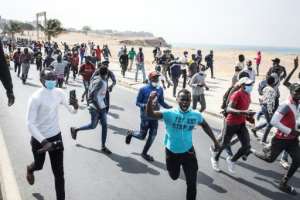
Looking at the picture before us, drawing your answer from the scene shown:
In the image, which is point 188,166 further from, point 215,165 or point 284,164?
point 284,164

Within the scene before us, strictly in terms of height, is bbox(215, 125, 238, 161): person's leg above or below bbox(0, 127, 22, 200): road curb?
above

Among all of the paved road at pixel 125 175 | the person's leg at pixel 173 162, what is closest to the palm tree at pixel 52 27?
the paved road at pixel 125 175

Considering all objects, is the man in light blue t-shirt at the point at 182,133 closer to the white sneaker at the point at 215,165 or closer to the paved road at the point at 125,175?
the paved road at the point at 125,175

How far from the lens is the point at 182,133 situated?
16.5 feet

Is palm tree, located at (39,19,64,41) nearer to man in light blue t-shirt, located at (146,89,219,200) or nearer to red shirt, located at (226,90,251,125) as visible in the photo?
red shirt, located at (226,90,251,125)

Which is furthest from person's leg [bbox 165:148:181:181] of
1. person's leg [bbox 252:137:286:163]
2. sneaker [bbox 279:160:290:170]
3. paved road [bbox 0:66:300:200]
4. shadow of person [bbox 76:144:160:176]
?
sneaker [bbox 279:160:290:170]

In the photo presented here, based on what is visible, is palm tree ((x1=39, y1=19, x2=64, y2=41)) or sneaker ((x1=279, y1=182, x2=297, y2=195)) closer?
sneaker ((x1=279, y1=182, x2=297, y2=195))

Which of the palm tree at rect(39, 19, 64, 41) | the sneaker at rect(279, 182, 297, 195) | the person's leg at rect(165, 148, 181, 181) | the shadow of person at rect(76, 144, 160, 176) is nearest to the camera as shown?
the person's leg at rect(165, 148, 181, 181)

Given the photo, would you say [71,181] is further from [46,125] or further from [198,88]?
[198,88]

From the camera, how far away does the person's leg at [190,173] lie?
4.94 metres

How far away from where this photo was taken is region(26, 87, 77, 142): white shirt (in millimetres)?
4820

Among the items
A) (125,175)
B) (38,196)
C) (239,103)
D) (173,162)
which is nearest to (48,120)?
(38,196)

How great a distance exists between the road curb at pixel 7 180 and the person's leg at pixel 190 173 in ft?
8.06

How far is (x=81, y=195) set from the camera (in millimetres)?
5887
